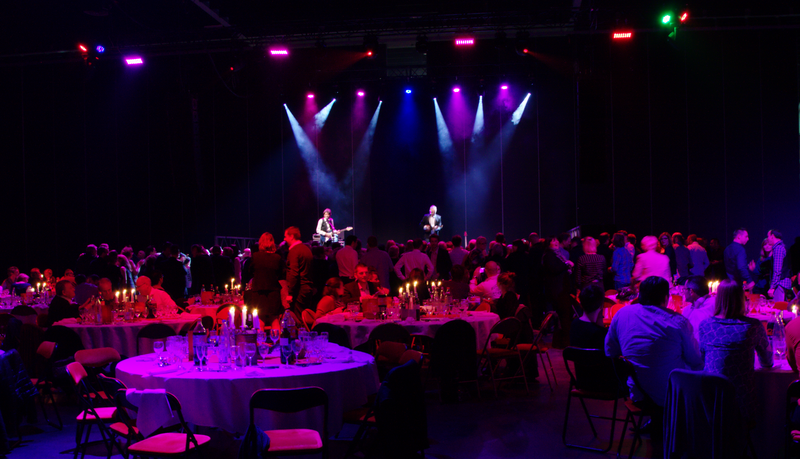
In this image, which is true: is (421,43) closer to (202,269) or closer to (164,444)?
(202,269)

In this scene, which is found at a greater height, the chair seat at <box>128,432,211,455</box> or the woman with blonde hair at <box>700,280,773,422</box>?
the woman with blonde hair at <box>700,280,773,422</box>

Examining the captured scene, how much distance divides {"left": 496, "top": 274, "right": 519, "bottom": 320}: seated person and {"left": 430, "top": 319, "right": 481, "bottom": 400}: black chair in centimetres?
96

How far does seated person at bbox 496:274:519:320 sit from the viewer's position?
6.64m

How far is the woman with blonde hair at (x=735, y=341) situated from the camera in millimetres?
3652

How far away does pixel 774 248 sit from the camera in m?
9.57

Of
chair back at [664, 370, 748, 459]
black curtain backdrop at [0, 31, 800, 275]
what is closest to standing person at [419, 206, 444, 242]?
black curtain backdrop at [0, 31, 800, 275]

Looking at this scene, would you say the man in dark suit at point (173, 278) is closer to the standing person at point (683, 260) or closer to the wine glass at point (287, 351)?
the wine glass at point (287, 351)

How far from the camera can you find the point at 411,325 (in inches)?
238

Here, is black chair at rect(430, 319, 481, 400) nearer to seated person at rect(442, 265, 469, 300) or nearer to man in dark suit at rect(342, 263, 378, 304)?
seated person at rect(442, 265, 469, 300)

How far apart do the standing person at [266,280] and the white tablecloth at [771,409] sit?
440 cm

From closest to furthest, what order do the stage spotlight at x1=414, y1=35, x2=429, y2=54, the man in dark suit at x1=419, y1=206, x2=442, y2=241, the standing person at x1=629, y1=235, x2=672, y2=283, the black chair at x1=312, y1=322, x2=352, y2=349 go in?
the black chair at x1=312, y1=322, x2=352, y2=349 < the standing person at x1=629, y1=235, x2=672, y2=283 < the stage spotlight at x1=414, y1=35, x2=429, y2=54 < the man in dark suit at x1=419, y1=206, x2=442, y2=241

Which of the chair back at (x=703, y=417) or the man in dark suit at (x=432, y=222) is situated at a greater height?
the man in dark suit at (x=432, y=222)

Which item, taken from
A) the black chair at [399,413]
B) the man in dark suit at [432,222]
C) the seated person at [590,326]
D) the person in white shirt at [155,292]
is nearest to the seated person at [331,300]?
the person in white shirt at [155,292]

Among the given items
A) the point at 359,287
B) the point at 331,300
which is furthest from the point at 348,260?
the point at 331,300
